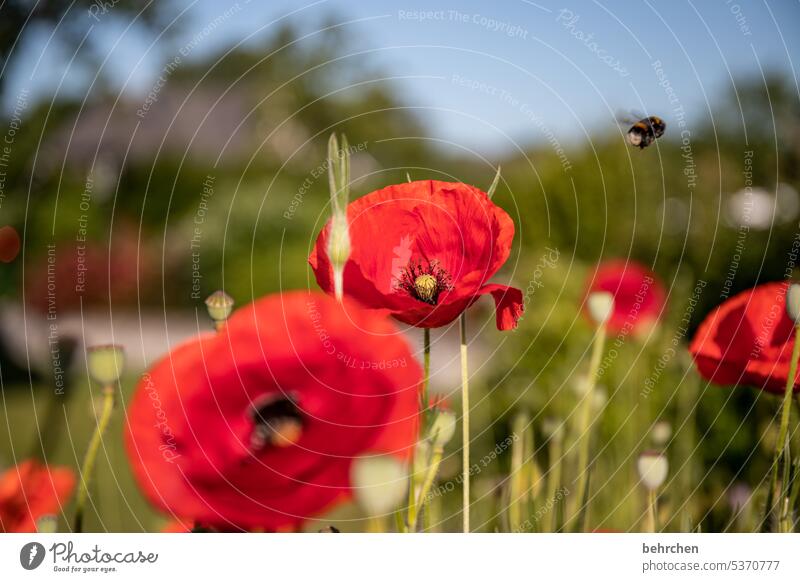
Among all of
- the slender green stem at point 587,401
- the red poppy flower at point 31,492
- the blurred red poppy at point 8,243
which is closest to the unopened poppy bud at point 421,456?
the slender green stem at point 587,401

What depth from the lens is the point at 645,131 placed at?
17.4 inches

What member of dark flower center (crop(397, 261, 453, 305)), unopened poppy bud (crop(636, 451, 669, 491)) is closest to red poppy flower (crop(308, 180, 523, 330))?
dark flower center (crop(397, 261, 453, 305))

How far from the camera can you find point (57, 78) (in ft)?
1.69

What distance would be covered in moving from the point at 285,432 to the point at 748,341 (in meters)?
0.25

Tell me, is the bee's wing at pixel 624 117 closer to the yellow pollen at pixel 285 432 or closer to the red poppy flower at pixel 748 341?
the red poppy flower at pixel 748 341

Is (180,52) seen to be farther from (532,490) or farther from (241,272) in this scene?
(241,272)

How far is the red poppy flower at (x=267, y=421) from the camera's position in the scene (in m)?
0.25

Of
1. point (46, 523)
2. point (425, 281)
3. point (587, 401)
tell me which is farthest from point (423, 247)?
point (46, 523)

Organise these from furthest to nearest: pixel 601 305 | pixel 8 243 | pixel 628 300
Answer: pixel 628 300, pixel 8 243, pixel 601 305
